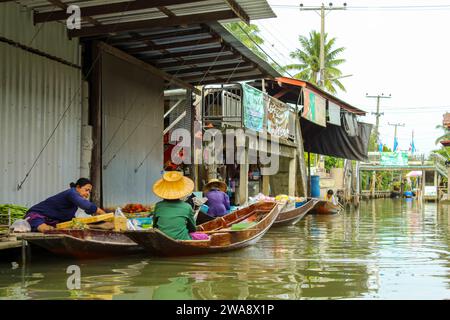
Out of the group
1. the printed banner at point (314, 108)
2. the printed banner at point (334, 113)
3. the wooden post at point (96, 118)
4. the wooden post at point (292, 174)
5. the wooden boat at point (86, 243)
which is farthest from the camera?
the printed banner at point (334, 113)

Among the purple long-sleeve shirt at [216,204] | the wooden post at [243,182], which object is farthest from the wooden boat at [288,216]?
the purple long-sleeve shirt at [216,204]

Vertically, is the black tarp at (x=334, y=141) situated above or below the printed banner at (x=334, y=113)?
below

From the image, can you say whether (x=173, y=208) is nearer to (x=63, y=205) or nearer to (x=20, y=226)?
(x=63, y=205)

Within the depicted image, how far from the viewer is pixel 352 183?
124 feet

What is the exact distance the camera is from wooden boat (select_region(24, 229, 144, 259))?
742 cm

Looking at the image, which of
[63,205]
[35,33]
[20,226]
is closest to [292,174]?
[35,33]

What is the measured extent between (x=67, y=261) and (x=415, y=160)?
139ft

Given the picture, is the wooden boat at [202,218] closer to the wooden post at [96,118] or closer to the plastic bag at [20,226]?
the wooden post at [96,118]

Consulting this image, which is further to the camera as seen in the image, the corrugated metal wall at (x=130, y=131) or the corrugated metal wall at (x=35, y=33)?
the corrugated metal wall at (x=130, y=131)

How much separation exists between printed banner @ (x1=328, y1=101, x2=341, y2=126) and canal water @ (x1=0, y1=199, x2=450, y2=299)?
12.7m

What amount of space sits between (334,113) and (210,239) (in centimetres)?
1585

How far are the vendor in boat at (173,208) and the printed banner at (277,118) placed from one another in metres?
9.99

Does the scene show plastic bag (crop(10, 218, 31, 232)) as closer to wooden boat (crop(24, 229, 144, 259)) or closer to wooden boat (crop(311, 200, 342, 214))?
wooden boat (crop(24, 229, 144, 259))

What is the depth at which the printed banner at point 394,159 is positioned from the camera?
145 ft
